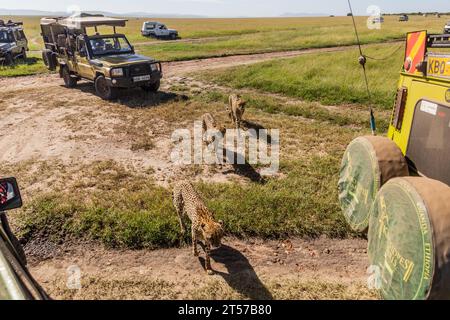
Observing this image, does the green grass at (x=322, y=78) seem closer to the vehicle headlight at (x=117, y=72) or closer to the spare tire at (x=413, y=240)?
the vehicle headlight at (x=117, y=72)

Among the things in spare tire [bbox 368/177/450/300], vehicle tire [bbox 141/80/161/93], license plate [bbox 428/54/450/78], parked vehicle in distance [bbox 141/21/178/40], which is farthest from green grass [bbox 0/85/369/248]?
parked vehicle in distance [bbox 141/21/178/40]

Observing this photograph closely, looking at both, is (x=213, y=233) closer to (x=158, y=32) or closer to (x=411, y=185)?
(x=411, y=185)

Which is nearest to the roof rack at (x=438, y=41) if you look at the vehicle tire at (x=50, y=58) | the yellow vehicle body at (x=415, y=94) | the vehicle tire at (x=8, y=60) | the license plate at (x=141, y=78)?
the yellow vehicle body at (x=415, y=94)

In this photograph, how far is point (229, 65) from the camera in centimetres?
2130

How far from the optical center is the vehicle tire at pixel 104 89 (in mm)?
13507

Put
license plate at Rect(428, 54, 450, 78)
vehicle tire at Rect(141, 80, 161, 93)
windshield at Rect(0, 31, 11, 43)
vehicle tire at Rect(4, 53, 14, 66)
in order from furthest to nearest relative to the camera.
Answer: windshield at Rect(0, 31, 11, 43)
vehicle tire at Rect(4, 53, 14, 66)
vehicle tire at Rect(141, 80, 161, 93)
license plate at Rect(428, 54, 450, 78)

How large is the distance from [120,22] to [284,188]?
1170 centimetres

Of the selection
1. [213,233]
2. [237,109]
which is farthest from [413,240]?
[237,109]

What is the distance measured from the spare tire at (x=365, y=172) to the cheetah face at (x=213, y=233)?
1.85m

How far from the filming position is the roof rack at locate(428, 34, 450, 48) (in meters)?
4.10

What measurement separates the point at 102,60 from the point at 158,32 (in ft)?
103

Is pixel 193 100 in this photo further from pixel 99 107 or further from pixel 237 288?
pixel 237 288

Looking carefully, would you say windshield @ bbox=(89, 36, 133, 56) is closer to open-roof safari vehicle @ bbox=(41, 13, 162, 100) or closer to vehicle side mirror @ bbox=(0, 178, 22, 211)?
open-roof safari vehicle @ bbox=(41, 13, 162, 100)
